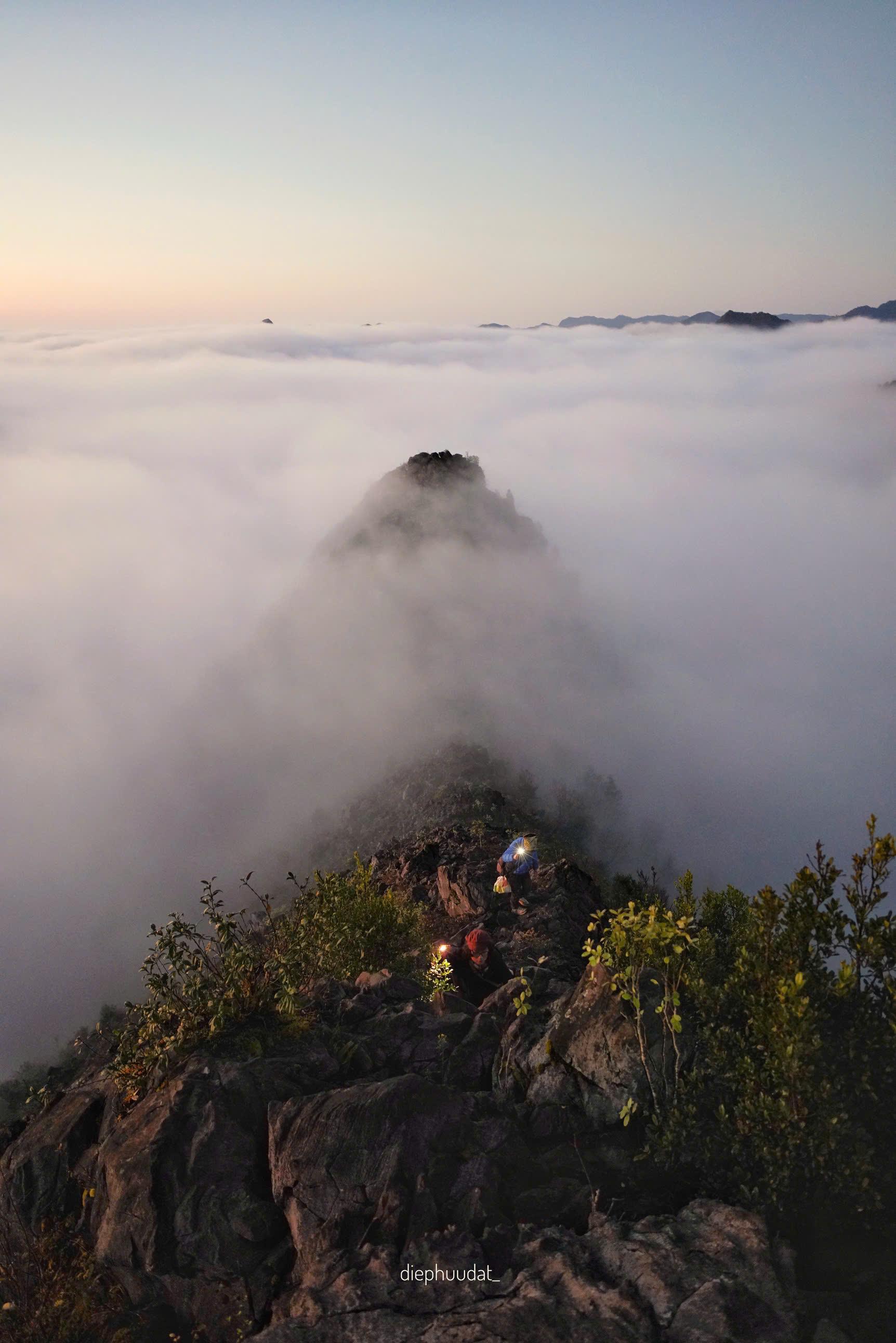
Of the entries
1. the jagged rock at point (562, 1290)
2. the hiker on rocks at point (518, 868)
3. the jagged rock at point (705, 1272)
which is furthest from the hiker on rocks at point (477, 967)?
the jagged rock at point (705, 1272)

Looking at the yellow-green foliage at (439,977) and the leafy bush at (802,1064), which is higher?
the leafy bush at (802,1064)

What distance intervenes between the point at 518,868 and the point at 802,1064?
17531 mm

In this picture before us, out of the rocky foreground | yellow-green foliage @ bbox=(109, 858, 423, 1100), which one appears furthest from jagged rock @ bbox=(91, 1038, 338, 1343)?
yellow-green foliage @ bbox=(109, 858, 423, 1100)

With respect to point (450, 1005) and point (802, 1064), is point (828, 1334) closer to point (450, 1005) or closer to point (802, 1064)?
point (802, 1064)

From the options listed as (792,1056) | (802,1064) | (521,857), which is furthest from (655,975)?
(521,857)

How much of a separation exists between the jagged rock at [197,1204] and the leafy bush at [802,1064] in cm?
593

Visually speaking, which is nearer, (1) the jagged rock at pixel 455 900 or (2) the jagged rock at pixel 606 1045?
(2) the jagged rock at pixel 606 1045

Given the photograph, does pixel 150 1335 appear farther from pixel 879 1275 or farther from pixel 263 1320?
pixel 879 1275

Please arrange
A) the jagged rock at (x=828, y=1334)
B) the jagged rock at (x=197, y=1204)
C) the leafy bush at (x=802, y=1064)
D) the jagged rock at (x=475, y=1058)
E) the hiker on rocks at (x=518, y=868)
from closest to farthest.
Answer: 1. the jagged rock at (x=828, y=1334)
2. the leafy bush at (x=802, y=1064)
3. the jagged rock at (x=197, y=1204)
4. the jagged rock at (x=475, y=1058)
5. the hiker on rocks at (x=518, y=868)

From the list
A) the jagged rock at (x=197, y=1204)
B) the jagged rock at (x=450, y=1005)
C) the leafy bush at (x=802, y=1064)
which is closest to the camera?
the leafy bush at (x=802, y=1064)

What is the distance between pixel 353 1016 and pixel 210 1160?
3818mm

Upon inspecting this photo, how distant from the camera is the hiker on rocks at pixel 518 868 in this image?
1048 inches

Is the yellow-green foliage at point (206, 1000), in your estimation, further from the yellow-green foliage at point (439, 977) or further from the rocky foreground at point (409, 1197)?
the yellow-green foliage at point (439, 977)

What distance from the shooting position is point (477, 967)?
1880 centimetres
